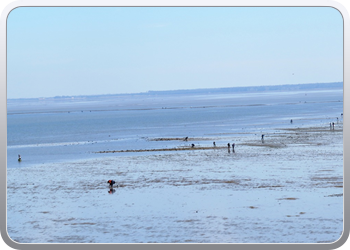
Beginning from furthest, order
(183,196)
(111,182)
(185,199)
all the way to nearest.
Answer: (111,182) < (183,196) < (185,199)

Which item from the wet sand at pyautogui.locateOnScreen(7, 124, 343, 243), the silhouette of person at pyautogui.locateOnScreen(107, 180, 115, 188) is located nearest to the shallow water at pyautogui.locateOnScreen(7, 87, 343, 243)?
the wet sand at pyautogui.locateOnScreen(7, 124, 343, 243)

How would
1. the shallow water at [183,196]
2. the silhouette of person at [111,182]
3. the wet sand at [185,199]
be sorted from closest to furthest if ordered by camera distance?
1. the wet sand at [185,199]
2. the shallow water at [183,196]
3. the silhouette of person at [111,182]

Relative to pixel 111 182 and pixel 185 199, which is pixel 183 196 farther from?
pixel 111 182

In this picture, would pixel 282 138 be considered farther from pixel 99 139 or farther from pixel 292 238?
pixel 292 238

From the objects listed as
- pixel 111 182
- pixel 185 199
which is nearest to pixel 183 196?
pixel 185 199

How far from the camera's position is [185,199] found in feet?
87.6

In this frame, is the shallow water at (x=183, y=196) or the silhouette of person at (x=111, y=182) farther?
the silhouette of person at (x=111, y=182)

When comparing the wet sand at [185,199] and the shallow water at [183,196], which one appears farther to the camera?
the shallow water at [183,196]

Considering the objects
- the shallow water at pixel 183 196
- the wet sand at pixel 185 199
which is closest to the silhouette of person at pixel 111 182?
the wet sand at pixel 185 199

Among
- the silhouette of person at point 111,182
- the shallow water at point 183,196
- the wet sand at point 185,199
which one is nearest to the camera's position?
the wet sand at point 185,199

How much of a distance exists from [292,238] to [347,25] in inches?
434

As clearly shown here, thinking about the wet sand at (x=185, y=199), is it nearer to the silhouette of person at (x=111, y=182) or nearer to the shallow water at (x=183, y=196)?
the shallow water at (x=183, y=196)

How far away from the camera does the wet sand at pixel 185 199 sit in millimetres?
19891
